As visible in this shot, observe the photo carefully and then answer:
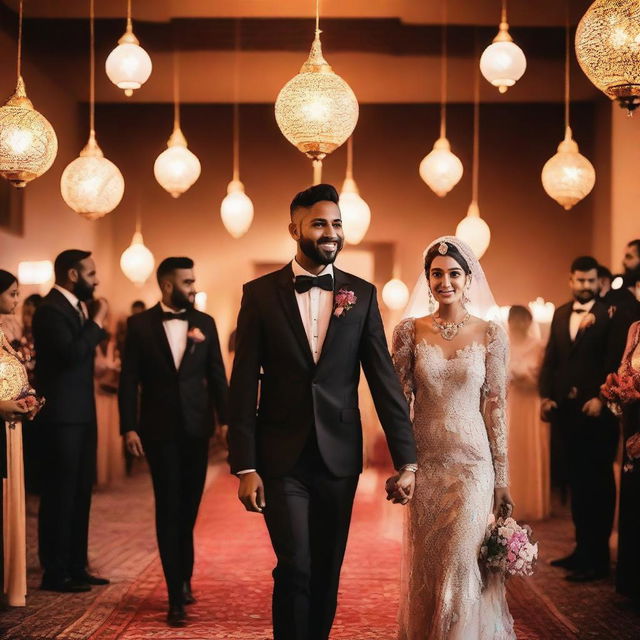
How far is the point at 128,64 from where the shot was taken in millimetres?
6770

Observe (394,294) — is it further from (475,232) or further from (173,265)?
(173,265)

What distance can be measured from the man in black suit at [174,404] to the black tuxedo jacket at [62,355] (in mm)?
597

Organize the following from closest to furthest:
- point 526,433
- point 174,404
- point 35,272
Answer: point 174,404 < point 526,433 < point 35,272

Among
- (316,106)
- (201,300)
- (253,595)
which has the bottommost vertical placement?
(253,595)

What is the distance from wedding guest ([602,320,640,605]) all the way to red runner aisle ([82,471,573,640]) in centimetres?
A: 48

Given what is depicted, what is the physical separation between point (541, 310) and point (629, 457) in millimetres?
7990

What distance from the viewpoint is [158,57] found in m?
11.2

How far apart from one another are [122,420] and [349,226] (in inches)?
174

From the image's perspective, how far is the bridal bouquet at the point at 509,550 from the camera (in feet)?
13.8

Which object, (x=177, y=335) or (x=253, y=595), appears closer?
(x=177, y=335)

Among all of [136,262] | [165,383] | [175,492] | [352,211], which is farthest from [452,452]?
[136,262]

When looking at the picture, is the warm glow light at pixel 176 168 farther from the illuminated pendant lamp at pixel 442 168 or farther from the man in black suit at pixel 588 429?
the man in black suit at pixel 588 429

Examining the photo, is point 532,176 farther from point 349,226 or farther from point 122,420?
point 122,420

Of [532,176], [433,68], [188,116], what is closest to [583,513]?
[433,68]
